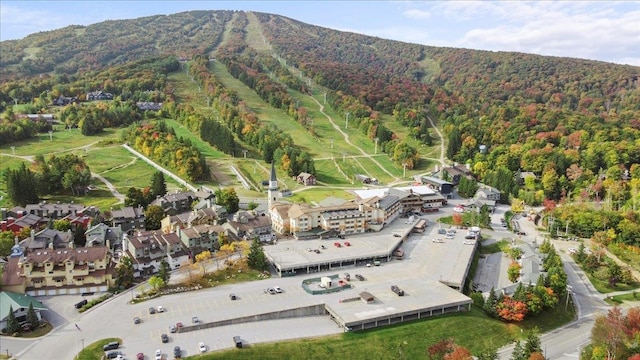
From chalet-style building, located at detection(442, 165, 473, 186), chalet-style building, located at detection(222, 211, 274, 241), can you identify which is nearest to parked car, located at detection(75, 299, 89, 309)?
chalet-style building, located at detection(222, 211, 274, 241)

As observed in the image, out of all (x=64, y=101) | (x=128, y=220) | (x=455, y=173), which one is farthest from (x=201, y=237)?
(x=64, y=101)

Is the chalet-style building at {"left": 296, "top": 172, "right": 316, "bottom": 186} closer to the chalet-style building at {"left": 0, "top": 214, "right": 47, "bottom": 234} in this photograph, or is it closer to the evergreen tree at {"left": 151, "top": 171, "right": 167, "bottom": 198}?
the evergreen tree at {"left": 151, "top": 171, "right": 167, "bottom": 198}

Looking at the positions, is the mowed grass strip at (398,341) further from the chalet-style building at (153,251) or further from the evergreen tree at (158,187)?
the evergreen tree at (158,187)

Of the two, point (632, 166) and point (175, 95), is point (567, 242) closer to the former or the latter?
Answer: point (632, 166)

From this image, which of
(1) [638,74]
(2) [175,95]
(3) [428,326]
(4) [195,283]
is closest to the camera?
(3) [428,326]

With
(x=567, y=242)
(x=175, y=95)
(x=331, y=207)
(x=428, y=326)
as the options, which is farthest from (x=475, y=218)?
(x=175, y=95)

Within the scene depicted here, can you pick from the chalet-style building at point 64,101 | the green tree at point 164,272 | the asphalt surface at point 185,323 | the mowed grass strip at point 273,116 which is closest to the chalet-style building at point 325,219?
the asphalt surface at point 185,323
